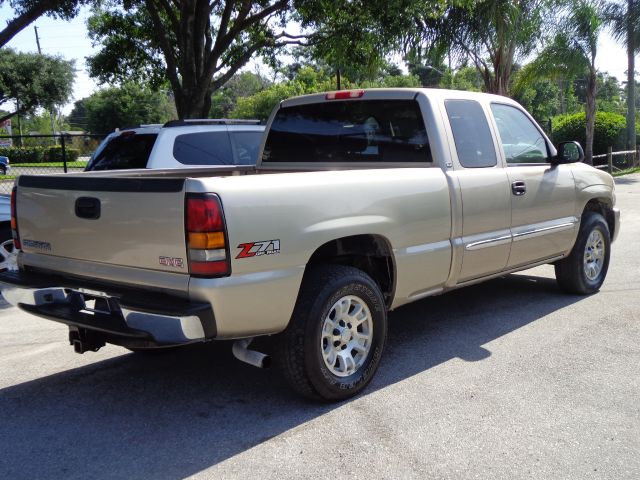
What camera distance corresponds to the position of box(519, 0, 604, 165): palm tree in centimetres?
2152

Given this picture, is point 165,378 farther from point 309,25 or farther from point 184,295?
point 309,25

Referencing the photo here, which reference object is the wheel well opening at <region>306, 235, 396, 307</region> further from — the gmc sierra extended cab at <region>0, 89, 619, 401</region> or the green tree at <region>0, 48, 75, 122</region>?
the green tree at <region>0, 48, 75, 122</region>

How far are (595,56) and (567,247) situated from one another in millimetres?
18315

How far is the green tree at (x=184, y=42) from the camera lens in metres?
14.8

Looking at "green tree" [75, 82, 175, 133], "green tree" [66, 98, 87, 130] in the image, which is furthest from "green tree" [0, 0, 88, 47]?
"green tree" [66, 98, 87, 130]

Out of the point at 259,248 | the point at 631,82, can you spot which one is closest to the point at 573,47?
the point at 631,82

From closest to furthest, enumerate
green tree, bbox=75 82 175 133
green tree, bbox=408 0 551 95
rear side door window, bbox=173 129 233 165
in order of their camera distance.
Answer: rear side door window, bbox=173 129 233 165, green tree, bbox=408 0 551 95, green tree, bbox=75 82 175 133

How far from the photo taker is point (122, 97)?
2554 inches

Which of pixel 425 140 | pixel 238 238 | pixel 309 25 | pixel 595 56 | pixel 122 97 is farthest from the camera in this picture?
pixel 122 97

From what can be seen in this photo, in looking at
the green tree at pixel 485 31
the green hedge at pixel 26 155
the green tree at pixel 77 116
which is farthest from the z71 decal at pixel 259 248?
the green tree at pixel 77 116

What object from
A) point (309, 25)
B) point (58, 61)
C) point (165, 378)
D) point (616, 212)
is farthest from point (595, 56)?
point (58, 61)

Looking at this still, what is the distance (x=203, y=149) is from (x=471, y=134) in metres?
3.79

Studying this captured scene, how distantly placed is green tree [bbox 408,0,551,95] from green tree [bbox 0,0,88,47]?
8179 millimetres

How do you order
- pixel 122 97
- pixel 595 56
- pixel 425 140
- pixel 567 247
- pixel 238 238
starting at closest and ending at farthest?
pixel 238 238, pixel 425 140, pixel 567 247, pixel 595 56, pixel 122 97
